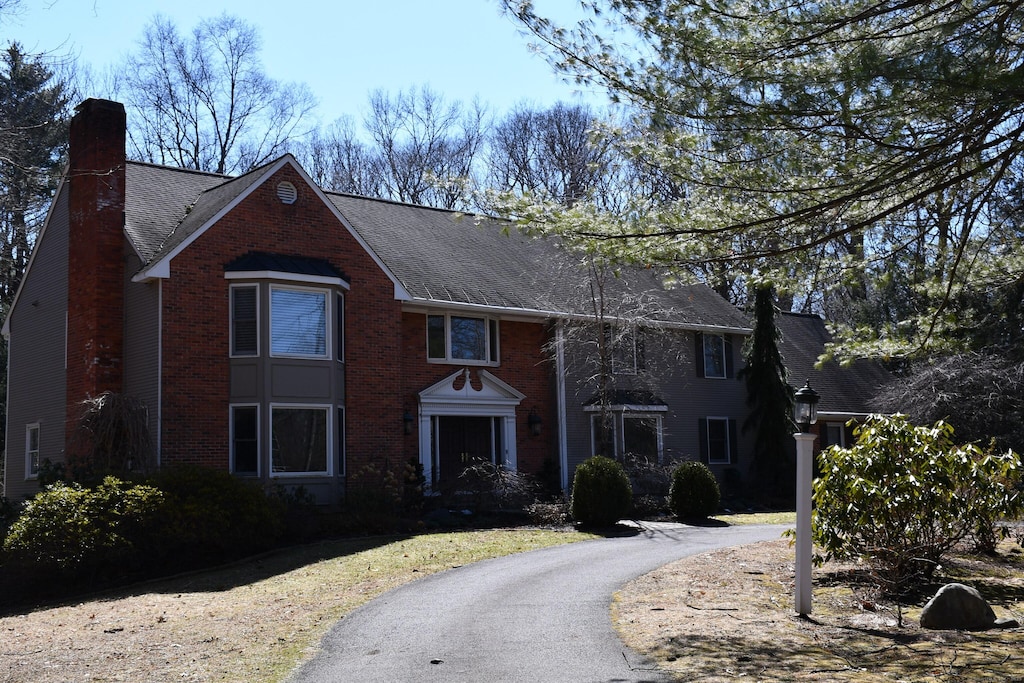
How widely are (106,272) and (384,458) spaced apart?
265 inches

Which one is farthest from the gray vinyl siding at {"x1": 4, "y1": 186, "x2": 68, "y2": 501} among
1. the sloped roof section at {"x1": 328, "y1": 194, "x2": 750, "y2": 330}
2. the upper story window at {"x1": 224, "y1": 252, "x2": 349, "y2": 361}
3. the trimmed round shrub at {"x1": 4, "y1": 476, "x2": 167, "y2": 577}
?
the sloped roof section at {"x1": 328, "y1": 194, "x2": 750, "y2": 330}

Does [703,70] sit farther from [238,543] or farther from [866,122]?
[238,543]

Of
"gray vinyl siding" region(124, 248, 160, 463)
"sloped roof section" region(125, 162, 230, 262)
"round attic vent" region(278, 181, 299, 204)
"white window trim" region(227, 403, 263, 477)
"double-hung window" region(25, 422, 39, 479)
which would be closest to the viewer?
"gray vinyl siding" region(124, 248, 160, 463)

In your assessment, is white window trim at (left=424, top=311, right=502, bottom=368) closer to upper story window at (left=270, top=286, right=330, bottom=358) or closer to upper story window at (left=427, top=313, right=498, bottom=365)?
upper story window at (left=427, top=313, right=498, bottom=365)

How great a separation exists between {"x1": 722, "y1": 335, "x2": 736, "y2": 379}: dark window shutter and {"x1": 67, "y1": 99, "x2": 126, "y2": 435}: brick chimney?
54.3 ft

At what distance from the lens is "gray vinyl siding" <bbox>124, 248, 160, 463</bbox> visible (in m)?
19.2

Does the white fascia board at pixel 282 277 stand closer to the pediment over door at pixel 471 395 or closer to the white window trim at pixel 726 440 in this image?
the pediment over door at pixel 471 395

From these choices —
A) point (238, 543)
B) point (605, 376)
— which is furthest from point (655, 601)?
point (605, 376)

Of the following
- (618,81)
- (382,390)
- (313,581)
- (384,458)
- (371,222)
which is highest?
(371,222)

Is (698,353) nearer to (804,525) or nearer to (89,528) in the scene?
(89,528)

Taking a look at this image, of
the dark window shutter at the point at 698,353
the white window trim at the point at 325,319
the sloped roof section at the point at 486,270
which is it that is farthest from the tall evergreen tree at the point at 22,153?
the dark window shutter at the point at 698,353

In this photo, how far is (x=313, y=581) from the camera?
13633mm

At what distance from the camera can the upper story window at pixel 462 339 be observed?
23.4 m

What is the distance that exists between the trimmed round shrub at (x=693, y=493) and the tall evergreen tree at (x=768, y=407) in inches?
257
